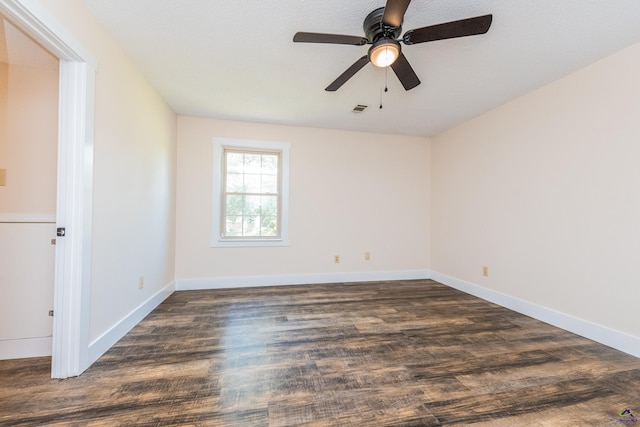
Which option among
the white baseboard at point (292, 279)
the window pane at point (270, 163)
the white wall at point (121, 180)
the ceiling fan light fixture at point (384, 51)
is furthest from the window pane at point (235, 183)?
the ceiling fan light fixture at point (384, 51)

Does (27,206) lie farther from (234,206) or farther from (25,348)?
(234,206)

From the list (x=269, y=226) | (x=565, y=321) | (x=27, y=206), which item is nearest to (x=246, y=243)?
(x=269, y=226)

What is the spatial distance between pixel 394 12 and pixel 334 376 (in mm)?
2171

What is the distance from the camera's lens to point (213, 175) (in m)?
3.72

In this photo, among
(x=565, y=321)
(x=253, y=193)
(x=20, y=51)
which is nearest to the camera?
(x=20, y=51)

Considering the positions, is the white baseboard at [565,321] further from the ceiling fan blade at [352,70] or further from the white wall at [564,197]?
the ceiling fan blade at [352,70]

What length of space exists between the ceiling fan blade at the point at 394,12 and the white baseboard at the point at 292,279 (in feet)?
10.6

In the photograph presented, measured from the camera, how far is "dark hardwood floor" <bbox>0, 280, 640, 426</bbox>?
4.49 feet

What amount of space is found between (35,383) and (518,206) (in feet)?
14.0

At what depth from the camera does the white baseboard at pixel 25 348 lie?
1824mm

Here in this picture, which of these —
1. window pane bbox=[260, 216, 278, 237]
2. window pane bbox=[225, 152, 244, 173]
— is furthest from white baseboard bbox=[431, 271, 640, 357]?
window pane bbox=[225, 152, 244, 173]

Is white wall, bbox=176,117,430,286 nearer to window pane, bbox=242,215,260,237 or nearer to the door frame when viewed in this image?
window pane, bbox=242,215,260,237

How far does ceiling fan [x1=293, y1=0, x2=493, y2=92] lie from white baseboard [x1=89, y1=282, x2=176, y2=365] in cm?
247

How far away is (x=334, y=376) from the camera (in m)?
1.70
